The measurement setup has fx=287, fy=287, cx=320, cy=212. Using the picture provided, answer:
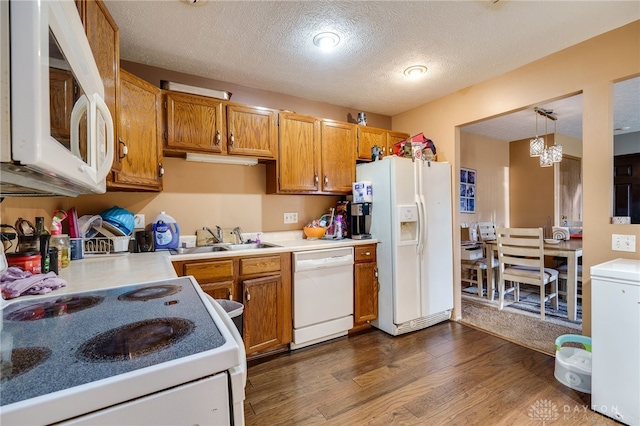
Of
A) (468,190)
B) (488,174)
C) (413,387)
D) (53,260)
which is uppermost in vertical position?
(488,174)

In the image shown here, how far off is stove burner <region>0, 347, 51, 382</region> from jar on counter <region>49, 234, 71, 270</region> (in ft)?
3.76

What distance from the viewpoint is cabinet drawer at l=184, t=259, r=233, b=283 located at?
79.9 inches

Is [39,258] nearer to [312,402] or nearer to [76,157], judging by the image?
[76,157]

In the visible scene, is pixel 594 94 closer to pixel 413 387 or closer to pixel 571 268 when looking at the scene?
pixel 571 268

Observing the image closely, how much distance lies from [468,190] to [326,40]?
12.2ft

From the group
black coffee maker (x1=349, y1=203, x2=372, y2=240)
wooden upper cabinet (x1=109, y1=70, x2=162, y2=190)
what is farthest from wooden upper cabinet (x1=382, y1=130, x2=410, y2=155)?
wooden upper cabinet (x1=109, y1=70, x2=162, y2=190)

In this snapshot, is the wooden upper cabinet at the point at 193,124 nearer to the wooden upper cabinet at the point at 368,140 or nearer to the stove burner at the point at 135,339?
the wooden upper cabinet at the point at 368,140

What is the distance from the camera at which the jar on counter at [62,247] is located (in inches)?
59.2

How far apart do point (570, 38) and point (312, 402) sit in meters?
3.12

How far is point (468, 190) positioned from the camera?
4738 mm

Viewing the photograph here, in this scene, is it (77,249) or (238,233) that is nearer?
(77,249)

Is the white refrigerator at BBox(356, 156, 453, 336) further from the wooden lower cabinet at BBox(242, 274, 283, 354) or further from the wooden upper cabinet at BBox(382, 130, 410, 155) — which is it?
the wooden lower cabinet at BBox(242, 274, 283, 354)

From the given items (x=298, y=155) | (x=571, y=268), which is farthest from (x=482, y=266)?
(x=298, y=155)

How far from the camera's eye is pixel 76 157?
2.49 feet
